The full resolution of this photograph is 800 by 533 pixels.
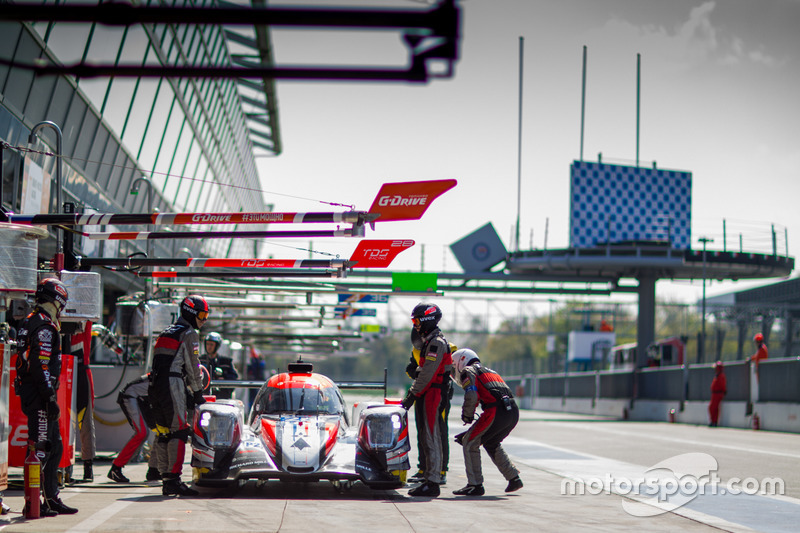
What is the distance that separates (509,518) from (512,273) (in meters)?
36.2

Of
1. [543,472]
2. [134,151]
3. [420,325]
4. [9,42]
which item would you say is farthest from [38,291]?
[134,151]

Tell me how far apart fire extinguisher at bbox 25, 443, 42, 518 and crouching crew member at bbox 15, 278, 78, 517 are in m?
0.05

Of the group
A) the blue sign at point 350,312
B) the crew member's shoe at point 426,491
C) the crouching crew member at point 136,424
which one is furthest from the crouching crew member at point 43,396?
the blue sign at point 350,312

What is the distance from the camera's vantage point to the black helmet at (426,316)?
10.4 m

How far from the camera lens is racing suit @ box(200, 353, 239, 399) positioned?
14.0m

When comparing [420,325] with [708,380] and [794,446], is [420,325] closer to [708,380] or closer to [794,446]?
[794,446]

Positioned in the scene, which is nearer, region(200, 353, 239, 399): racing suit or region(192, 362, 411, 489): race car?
region(192, 362, 411, 489): race car

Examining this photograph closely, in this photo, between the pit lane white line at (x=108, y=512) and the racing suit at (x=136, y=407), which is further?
the racing suit at (x=136, y=407)

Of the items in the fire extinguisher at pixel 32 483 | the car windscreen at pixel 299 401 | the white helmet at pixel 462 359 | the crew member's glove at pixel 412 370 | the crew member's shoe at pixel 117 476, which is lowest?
the crew member's shoe at pixel 117 476

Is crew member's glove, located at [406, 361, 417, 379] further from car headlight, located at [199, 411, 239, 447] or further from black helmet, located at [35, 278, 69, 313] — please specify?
black helmet, located at [35, 278, 69, 313]

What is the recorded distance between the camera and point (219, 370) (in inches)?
579

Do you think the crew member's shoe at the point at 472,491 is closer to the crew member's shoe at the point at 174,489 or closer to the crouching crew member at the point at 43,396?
the crew member's shoe at the point at 174,489

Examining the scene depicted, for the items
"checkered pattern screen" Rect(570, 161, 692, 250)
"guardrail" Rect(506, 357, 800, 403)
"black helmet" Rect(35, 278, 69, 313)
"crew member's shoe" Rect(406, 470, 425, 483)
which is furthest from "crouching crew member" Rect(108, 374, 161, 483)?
"checkered pattern screen" Rect(570, 161, 692, 250)

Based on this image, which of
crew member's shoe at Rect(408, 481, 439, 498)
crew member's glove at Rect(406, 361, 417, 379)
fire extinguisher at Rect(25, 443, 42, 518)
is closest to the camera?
fire extinguisher at Rect(25, 443, 42, 518)
